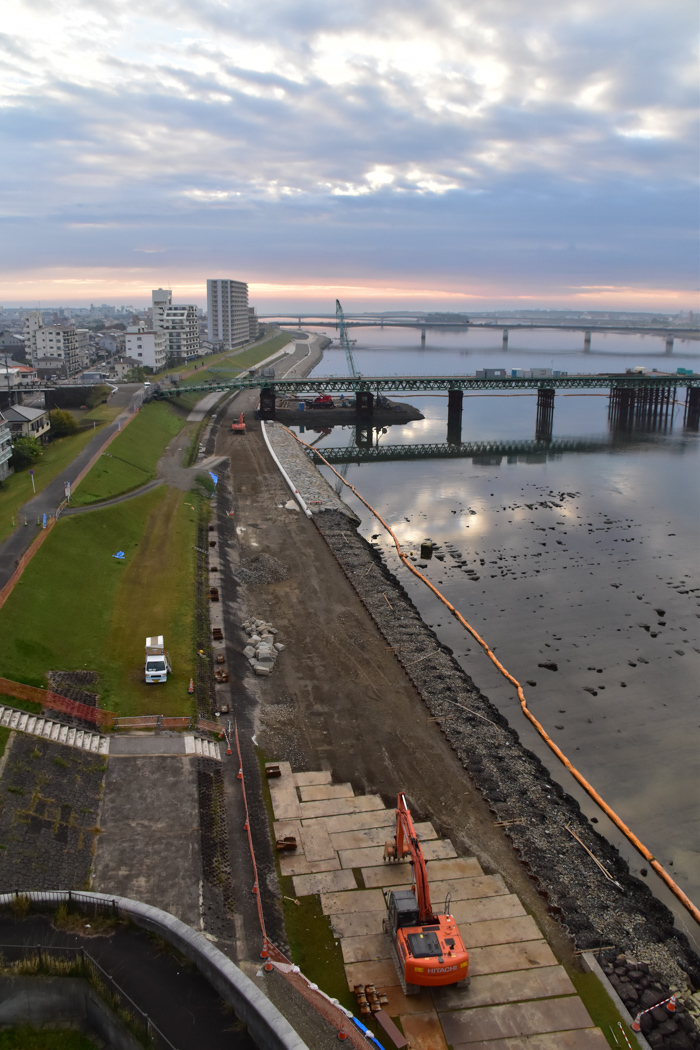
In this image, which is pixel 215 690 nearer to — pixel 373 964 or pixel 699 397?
pixel 373 964

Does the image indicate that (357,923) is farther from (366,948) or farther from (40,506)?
(40,506)

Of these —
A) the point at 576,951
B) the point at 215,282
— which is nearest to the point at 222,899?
the point at 576,951

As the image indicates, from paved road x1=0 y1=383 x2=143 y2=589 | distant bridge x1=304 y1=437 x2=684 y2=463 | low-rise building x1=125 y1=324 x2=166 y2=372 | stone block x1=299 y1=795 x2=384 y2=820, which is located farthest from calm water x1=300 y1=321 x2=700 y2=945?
low-rise building x1=125 y1=324 x2=166 y2=372

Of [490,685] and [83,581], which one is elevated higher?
[83,581]

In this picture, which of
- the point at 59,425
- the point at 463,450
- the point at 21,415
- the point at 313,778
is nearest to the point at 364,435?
the point at 463,450

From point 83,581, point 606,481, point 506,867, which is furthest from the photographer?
point 606,481

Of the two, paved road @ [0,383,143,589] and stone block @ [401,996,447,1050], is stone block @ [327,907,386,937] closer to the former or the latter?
stone block @ [401,996,447,1050]
